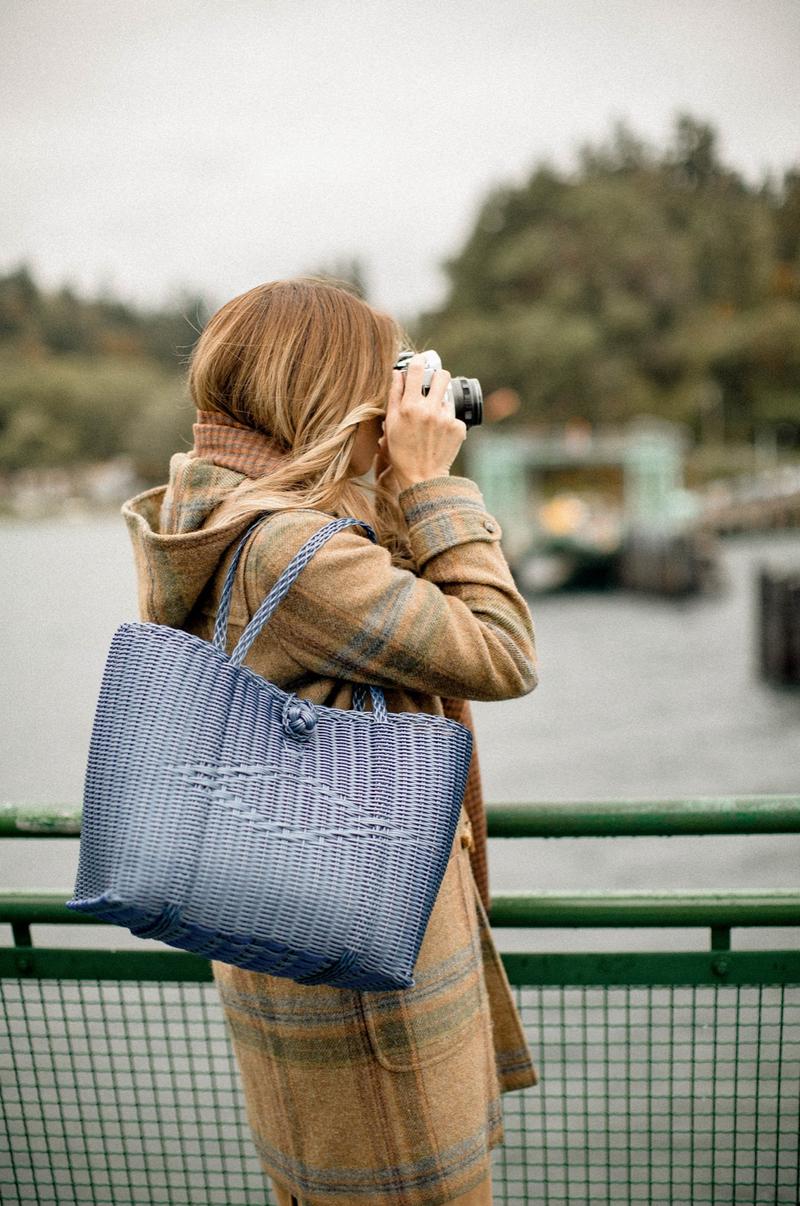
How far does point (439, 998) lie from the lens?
4.25 feet

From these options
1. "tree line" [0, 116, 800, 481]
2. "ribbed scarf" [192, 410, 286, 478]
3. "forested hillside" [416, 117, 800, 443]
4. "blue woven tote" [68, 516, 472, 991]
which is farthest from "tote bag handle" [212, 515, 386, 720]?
"forested hillside" [416, 117, 800, 443]

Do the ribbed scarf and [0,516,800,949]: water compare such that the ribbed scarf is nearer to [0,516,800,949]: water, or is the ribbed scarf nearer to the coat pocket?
the coat pocket

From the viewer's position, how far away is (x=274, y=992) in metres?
1.32

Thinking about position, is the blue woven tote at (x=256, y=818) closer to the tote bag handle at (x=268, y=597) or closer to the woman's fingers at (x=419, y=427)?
the tote bag handle at (x=268, y=597)

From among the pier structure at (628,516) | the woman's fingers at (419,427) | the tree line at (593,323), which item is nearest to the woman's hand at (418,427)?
the woman's fingers at (419,427)

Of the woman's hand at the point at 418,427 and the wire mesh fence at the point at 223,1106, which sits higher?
the woman's hand at the point at 418,427

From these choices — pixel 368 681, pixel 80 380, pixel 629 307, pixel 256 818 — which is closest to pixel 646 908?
pixel 368 681

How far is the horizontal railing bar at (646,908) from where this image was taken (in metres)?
1.67

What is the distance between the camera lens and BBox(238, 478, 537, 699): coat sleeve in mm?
1167

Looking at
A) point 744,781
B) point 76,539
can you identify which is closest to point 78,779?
point 744,781

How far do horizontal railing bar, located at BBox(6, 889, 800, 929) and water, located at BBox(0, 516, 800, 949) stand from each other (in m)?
0.27

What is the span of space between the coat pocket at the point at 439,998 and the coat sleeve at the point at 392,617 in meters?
0.28

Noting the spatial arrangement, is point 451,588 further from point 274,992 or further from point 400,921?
point 274,992

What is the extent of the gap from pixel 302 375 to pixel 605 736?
1623 cm
